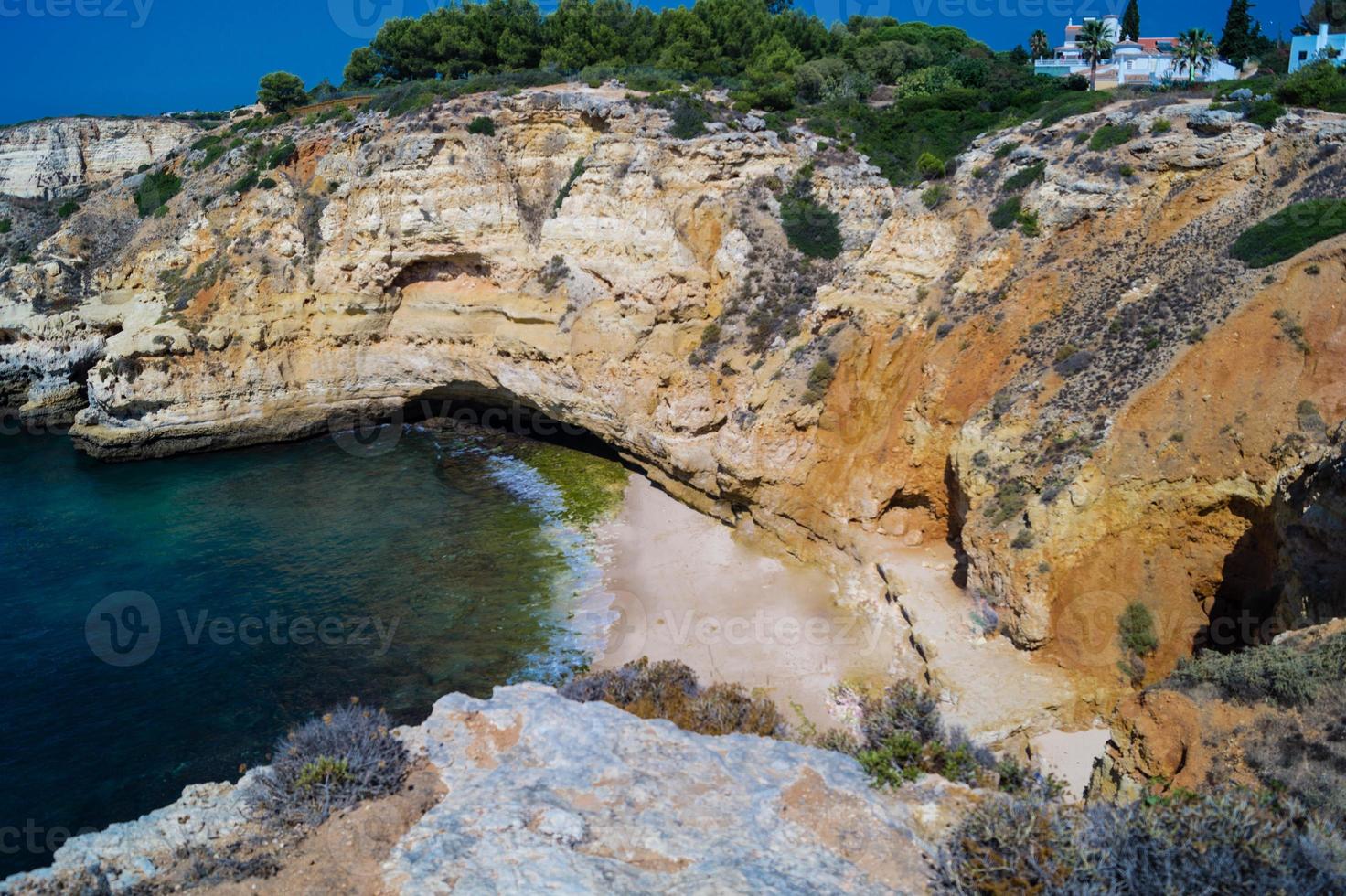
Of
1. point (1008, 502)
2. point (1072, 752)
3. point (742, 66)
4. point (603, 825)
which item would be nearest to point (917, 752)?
point (603, 825)

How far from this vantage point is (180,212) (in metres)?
39.6

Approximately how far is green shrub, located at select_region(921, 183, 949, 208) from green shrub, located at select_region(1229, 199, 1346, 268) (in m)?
8.55

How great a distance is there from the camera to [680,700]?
14.3 metres

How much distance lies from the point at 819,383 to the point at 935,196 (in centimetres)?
742

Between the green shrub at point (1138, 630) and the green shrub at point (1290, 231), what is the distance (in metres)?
8.00

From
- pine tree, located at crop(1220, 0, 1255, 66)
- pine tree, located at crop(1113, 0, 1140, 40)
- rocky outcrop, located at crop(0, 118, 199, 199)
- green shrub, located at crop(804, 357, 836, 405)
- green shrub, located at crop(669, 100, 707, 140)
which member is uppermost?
pine tree, located at crop(1113, 0, 1140, 40)

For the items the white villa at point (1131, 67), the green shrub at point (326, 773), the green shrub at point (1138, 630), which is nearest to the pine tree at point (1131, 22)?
the white villa at point (1131, 67)

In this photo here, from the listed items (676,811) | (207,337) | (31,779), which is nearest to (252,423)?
(207,337)

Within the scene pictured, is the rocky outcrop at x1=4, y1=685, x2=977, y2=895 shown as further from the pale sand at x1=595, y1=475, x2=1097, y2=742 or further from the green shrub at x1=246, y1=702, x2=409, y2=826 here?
the pale sand at x1=595, y1=475, x2=1097, y2=742

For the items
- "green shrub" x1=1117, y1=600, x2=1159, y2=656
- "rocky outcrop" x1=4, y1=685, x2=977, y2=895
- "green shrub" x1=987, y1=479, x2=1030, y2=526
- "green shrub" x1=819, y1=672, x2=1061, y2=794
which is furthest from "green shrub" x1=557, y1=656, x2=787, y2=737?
"green shrub" x1=1117, y1=600, x2=1159, y2=656

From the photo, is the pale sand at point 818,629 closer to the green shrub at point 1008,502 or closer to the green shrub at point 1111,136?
the green shrub at point 1008,502

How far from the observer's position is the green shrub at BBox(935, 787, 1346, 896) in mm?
7527

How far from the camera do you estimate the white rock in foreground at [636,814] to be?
8477 millimetres

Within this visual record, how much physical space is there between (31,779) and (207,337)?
22.4 meters
